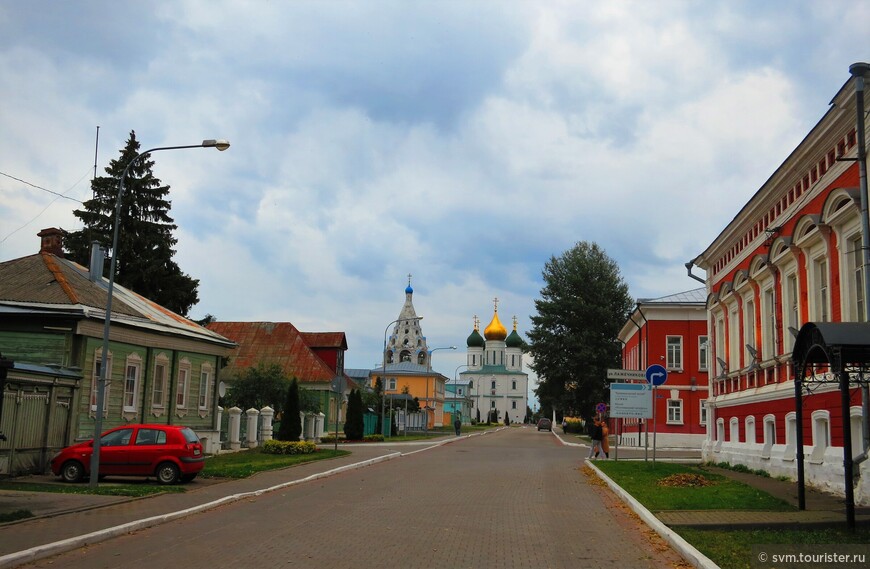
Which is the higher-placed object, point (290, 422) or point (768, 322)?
point (768, 322)

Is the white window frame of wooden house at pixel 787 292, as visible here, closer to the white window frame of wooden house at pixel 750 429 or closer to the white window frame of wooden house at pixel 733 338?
the white window frame of wooden house at pixel 750 429

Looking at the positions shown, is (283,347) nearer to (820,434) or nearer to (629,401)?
(629,401)

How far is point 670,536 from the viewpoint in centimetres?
1097

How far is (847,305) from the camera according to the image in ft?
53.5

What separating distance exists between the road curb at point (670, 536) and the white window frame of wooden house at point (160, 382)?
55.6ft

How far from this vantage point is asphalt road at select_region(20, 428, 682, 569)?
9750mm

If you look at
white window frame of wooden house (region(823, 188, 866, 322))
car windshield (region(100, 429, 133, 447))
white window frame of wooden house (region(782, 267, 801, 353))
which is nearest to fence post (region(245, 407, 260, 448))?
car windshield (region(100, 429, 133, 447))

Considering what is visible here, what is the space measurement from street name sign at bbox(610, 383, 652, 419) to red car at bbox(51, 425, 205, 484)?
503 inches

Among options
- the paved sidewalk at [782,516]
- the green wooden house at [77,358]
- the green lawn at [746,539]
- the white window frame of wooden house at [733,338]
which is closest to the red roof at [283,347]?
the green wooden house at [77,358]

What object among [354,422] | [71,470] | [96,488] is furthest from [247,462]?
[354,422]

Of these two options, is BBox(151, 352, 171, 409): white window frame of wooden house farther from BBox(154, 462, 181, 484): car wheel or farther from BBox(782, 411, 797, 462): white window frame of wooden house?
BBox(782, 411, 797, 462): white window frame of wooden house

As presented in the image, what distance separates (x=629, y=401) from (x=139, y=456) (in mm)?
14523

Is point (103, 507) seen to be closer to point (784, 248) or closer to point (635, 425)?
point (784, 248)

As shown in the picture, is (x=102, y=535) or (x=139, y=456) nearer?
(x=102, y=535)
